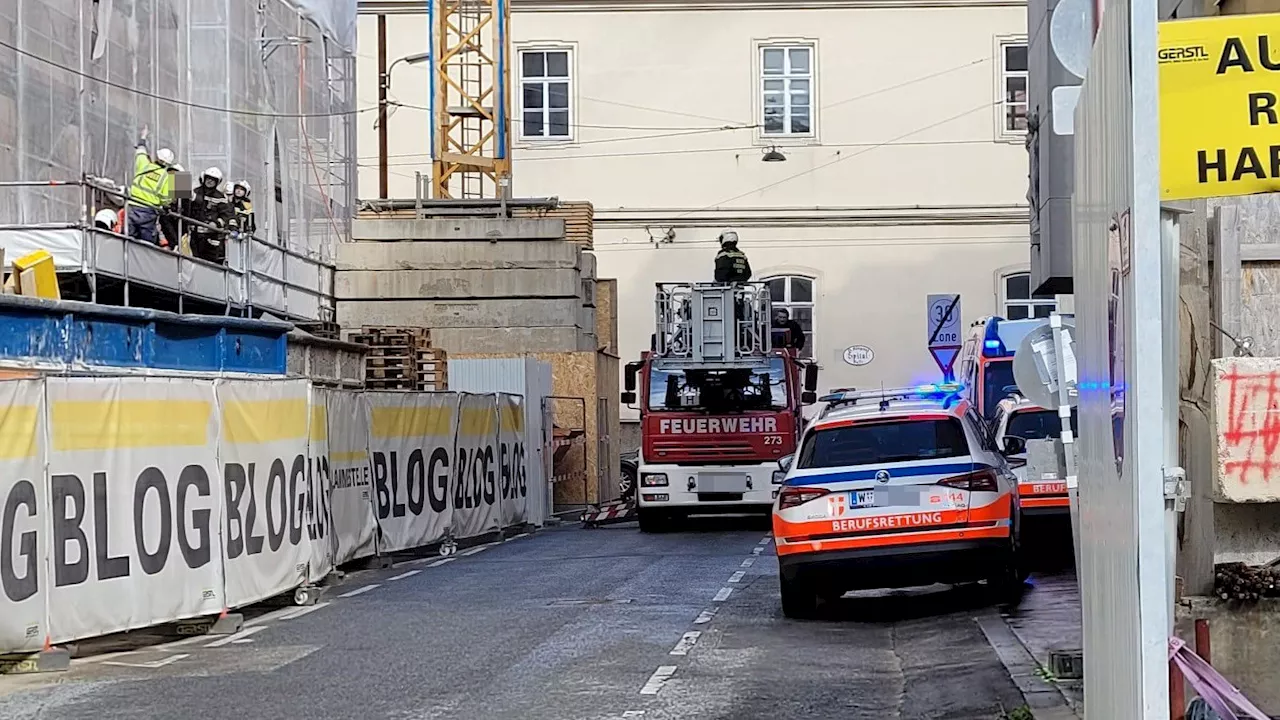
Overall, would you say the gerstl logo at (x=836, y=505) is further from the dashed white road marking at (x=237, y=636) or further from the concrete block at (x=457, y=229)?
the concrete block at (x=457, y=229)

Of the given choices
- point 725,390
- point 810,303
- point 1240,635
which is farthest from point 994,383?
point 810,303

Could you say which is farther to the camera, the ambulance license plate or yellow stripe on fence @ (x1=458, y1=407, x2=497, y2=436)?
yellow stripe on fence @ (x1=458, y1=407, x2=497, y2=436)

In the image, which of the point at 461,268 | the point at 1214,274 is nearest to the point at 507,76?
the point at 461,268

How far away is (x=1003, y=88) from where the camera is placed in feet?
147

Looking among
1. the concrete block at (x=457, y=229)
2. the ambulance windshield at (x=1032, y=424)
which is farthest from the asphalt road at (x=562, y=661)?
the concrete block at (x=457, y=229)

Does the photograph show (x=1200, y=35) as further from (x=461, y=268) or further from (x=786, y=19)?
(x=786, y=19)

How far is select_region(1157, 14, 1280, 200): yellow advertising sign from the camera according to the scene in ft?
12.2

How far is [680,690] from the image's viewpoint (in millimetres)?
10672

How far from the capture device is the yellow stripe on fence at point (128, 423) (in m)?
12.5

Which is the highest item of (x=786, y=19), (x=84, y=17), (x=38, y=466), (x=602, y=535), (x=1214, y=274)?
(x=786, y=19)

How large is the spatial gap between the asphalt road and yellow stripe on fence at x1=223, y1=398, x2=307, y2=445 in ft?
→ 5.04

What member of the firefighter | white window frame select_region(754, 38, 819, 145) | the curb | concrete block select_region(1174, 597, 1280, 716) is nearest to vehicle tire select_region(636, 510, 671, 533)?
the firefighter

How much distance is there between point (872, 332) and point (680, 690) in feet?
115

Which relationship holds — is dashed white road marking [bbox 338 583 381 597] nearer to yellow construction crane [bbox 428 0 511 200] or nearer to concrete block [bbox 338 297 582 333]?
concrete block [bbox 338 297 582 333]
